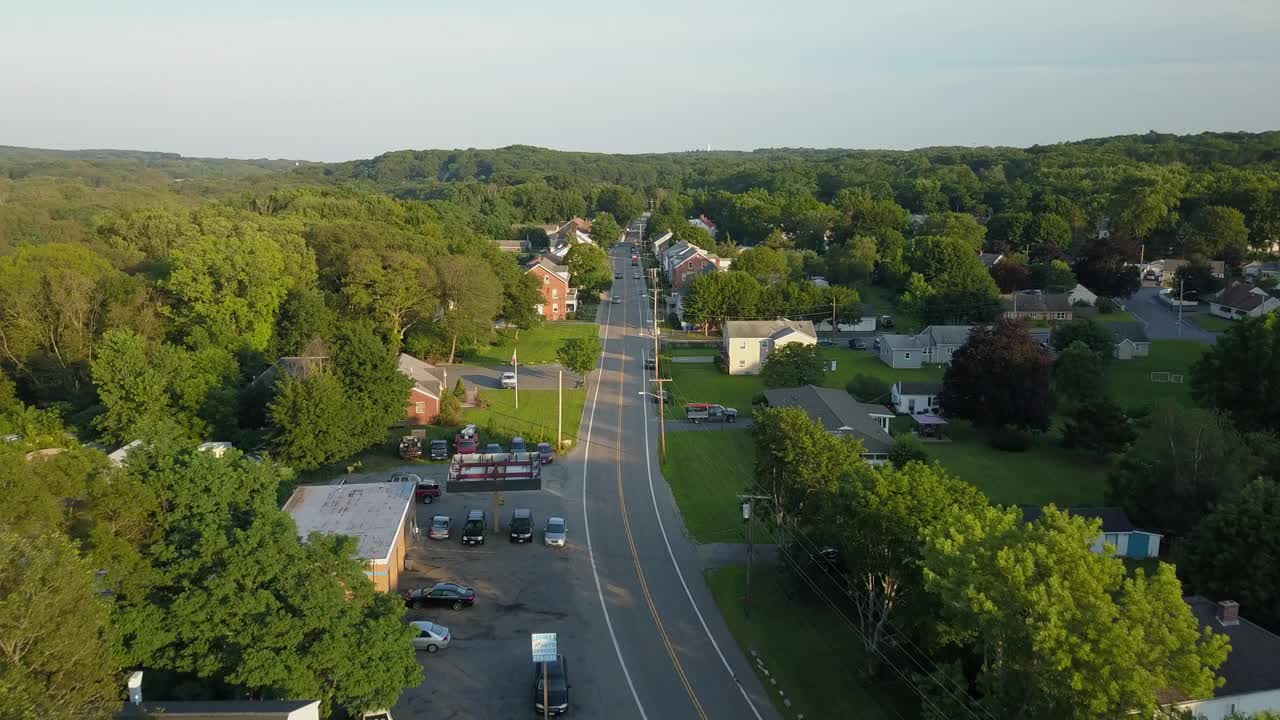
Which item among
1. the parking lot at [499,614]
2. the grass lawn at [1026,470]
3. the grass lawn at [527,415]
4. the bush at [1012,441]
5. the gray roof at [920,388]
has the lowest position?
the parking lot at [499,614]

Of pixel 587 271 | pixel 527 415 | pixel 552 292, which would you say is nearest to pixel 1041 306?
pixel 587 271

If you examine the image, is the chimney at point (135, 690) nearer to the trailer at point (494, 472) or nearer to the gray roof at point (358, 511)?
the gray roof at point (358, 511)

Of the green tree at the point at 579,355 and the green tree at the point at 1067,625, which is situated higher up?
the green tree at the point at 1067,625

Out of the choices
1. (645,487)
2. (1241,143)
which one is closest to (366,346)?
(645,487)

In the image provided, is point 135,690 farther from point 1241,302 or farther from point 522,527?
point 1241,302

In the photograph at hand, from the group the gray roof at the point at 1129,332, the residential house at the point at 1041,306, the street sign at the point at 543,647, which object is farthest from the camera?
the residential house at the point at 1041,306

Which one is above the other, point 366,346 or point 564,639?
point 366,346

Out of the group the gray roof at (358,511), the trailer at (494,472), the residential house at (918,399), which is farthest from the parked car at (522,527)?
the residential house at (918,399)

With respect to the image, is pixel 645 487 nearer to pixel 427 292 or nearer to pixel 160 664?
pixel 160 664
